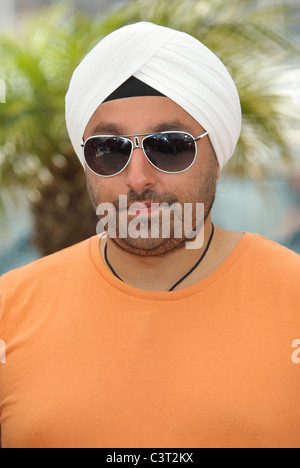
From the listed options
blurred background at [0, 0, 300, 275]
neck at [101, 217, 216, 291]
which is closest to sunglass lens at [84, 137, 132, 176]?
neck at [101, 217, 216, 291]

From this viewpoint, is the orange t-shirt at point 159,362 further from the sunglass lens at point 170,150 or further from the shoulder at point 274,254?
the sunglass lens at point 170,150

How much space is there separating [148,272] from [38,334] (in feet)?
1.35

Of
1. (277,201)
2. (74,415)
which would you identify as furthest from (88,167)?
(277,201)

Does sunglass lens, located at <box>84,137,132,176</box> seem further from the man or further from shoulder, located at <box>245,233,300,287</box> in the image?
shoulder, located at <box>245,233,300,287</box>

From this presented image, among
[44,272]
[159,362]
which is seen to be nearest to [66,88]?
[44,272]

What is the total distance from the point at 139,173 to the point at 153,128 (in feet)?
0.50

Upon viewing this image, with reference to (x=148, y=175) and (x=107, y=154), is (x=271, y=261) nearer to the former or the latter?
(x=148, y=175)

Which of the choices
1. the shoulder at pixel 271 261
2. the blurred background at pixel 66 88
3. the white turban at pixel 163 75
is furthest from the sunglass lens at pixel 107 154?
the blurred background at pixel 66 88

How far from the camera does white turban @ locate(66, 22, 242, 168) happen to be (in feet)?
6.52

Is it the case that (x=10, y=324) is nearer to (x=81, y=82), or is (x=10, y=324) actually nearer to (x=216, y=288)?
(x=216, y=288)

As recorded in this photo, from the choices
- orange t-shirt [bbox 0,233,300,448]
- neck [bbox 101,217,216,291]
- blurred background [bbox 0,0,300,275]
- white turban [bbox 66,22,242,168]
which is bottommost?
orange t-shirt [bbox 0,233,300,448]

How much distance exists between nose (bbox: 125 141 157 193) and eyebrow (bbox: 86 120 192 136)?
0.08 meters

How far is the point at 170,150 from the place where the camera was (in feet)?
6.39

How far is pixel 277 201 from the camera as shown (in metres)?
10.5
